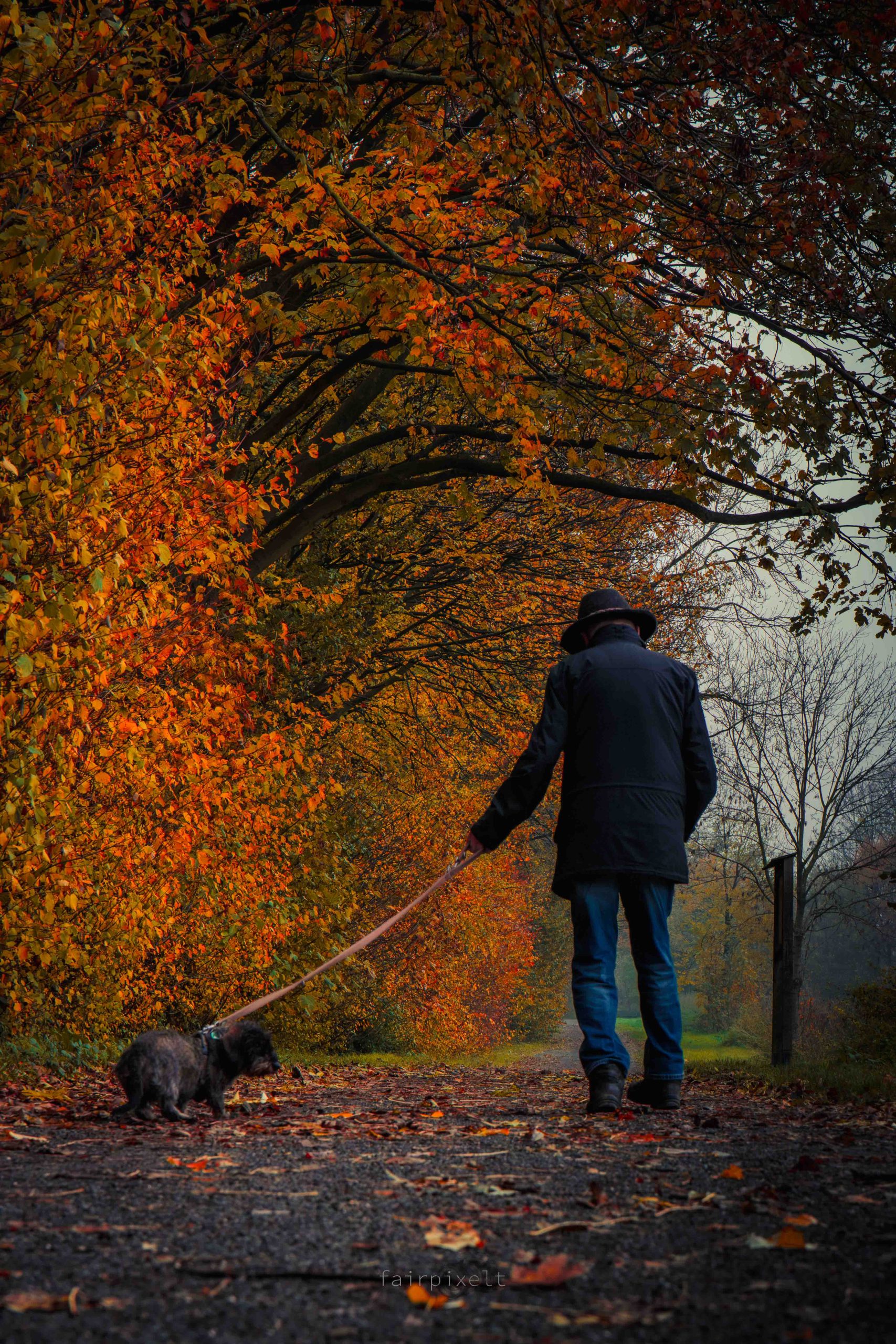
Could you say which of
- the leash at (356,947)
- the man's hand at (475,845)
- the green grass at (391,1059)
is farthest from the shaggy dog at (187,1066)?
the green grass at (391,1059)

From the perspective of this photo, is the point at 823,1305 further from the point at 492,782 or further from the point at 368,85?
the point at 492,782

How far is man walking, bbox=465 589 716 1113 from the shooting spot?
5.70 metres

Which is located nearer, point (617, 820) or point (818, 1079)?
point (617, 820)

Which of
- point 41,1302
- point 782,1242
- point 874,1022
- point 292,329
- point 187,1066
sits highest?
point 292,329

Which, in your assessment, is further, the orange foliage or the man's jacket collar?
the man's jacket collar

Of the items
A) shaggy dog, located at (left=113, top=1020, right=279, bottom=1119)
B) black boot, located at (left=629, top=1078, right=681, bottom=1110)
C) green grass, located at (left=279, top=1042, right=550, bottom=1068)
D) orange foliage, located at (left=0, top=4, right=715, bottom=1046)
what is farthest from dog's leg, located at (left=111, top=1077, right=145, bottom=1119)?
green grass, located at (left=279, top=1042, right=550, bottom=1068)

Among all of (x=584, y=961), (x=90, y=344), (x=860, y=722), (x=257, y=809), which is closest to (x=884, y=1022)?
(x=257, y=809)

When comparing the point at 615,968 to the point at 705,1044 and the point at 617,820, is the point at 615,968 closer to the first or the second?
the point at 617,820

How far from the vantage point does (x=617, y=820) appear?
573 cm

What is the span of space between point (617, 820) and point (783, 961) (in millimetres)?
5746

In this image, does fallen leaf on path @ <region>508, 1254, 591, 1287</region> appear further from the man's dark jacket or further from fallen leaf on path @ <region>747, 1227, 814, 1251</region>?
the man's dark jacket

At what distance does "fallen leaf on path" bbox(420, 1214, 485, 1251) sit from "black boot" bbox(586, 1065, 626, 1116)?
2735mm

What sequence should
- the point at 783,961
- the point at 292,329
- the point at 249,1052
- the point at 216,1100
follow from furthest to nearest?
the point at 783,961 < the point at 292,329 < the point at 249,1052 < the point at 216,1100

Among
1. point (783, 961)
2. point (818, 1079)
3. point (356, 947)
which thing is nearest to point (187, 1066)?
point (356, 947)
